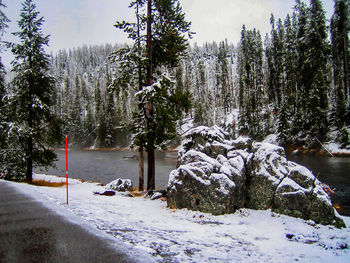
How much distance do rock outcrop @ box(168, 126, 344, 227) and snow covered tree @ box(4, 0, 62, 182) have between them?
12824 mm

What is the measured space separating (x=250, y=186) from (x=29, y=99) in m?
16.7

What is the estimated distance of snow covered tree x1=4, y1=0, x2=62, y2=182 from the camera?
55.8 feet

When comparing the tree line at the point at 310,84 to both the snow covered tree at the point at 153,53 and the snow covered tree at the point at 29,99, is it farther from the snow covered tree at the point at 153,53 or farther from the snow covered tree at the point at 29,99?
the snow covered tree at the point at 29,99

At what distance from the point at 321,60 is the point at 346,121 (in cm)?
1086

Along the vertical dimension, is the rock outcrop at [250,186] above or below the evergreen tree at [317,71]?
below

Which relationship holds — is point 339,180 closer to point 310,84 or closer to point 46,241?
point 46,241

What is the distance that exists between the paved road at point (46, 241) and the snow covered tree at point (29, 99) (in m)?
12.6

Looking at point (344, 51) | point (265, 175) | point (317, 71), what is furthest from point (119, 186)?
point (344, 51)

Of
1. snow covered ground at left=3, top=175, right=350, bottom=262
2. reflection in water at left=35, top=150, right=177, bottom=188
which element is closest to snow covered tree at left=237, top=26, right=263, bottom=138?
reflection in water at left=35, top=150, right=177, bottom=188

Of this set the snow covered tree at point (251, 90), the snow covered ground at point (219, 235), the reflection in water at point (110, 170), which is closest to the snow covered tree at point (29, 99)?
the reflection in water at point (110, 170)

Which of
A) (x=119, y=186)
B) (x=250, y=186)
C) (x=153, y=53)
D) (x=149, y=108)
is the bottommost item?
(x=119, y=186)

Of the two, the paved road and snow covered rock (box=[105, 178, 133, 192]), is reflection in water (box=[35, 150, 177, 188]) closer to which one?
snow covered rock (box=[105, 178, 133, 192])

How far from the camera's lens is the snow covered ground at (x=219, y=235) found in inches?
200

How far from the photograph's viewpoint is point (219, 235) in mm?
6602
